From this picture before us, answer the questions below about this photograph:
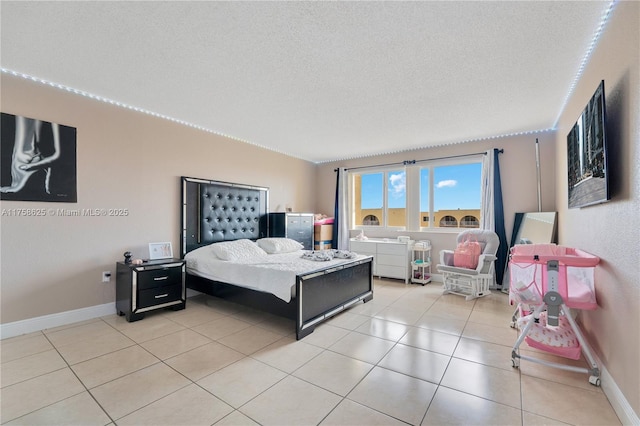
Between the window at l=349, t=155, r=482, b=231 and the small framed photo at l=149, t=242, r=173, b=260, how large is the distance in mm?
3699

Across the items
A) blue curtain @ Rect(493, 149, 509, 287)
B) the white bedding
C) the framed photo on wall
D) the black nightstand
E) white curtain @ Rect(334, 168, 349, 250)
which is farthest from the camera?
white curtain @ Rect(334, 168, 349, 250)

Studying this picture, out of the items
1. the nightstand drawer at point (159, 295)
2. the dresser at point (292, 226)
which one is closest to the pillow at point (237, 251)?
the nightstand drawer at point (159, 295)

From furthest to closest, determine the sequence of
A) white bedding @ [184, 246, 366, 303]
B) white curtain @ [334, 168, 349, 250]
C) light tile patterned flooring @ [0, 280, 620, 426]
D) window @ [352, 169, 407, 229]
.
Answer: white curtain @ [334, 168, 349, 250] < window @ [352, 169, 407, 229] < white bedding @ [184, 246, 366, 303] < light tile patterned flooring @ [0, 280, 620, 426]

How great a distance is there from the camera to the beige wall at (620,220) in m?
1.43

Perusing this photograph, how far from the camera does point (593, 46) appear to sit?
81.3 inches

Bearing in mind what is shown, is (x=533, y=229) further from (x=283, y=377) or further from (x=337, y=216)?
(x=283, y=377)

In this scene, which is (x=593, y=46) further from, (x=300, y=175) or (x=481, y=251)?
(x=300, y=175)

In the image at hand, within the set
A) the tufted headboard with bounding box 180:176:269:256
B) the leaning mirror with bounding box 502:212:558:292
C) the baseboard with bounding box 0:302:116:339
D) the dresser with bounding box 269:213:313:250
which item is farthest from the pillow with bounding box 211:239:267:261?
the leaning mirror with bounding box 502:212:558:292

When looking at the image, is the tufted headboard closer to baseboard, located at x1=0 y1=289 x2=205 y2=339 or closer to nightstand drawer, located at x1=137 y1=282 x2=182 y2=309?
nightstand drawer, located at x1=137 y1=282 x2=182 y2=309

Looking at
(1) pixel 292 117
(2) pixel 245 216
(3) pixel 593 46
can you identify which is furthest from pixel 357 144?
(3) pixel 593 46

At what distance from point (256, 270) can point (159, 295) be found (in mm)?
1236

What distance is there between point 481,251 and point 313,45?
3625mm

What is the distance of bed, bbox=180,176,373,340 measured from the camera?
8.76ft

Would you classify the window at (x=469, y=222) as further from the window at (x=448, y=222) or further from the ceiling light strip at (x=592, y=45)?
the ceiling light strip at (x=592, y=45)
